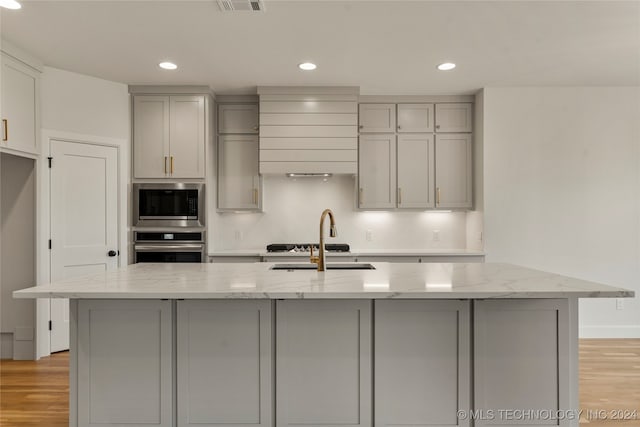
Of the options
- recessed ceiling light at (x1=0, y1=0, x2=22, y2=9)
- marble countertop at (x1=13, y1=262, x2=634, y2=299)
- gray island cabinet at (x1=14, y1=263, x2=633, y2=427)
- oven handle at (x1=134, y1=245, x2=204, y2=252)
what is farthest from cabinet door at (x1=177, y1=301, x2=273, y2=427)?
recessed ceiling light at (x1=0, y1=0, x2=22, y2=9)

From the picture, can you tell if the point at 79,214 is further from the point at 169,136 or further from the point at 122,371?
the point at 122,371

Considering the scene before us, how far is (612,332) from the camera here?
4324mm

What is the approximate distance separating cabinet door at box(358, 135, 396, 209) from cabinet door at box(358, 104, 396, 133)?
89mm

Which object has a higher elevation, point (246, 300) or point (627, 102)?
point (627, 102)

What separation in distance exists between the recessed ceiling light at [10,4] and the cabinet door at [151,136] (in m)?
1.58

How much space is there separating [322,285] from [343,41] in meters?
2.06

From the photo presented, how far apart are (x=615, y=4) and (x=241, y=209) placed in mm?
3622

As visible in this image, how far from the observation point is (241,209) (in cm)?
459

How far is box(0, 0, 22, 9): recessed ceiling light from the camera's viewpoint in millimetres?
2625

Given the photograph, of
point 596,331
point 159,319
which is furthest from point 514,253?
point 159,319

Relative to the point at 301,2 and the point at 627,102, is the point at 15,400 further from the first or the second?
the point at 627,102

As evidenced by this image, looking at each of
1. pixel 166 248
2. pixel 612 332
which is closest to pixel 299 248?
pixel 166 248

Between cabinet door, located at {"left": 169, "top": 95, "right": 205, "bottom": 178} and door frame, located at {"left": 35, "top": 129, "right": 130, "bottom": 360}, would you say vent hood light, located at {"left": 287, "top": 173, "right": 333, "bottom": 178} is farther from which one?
door frame, located at {"left": 35, "top": 129, "right": 130, "bottom": 360}

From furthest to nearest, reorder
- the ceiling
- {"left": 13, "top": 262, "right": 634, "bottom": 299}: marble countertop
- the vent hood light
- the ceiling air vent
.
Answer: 1. the vent hood light
2. the ceiling
3. the ceiling air vent
4. {"left": 13, "top": 262, "right": 634, "bottom": 299}: marble countertop
